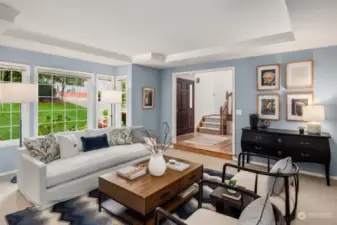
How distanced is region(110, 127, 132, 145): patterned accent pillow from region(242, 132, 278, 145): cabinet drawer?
7.90 ft

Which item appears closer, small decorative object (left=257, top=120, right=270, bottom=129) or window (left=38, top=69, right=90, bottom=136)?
small decorative object (left=257, top=120, right=270, bottom=129)

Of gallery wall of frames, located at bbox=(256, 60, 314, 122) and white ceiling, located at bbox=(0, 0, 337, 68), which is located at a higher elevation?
white ceiling, located at bbox=(0, 0, 337, 68)

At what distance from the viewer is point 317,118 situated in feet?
11.1

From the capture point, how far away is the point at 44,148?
9.49 ft

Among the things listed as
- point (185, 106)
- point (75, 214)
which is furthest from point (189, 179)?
point (185, 106)

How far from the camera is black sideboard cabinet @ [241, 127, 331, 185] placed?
3.29m

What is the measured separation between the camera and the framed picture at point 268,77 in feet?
13.5

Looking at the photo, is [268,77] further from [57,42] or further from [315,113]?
[57,42]

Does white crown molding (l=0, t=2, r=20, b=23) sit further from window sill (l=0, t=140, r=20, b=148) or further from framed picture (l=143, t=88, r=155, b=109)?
framed picture (l=143, t=88, r=155, b=109)

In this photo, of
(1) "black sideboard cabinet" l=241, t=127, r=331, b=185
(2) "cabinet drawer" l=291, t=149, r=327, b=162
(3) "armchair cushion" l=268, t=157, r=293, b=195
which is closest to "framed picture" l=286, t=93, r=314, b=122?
(1) "black sideboard cabinet" l=241, t=127, r=331, b=185

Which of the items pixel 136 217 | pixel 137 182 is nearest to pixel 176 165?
pixel 137 182

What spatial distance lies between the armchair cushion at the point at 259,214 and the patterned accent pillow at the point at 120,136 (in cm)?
317

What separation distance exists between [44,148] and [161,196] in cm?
194

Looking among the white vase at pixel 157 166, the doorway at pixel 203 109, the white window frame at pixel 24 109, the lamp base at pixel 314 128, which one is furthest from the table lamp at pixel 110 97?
the lamp base at pixel 314 128
